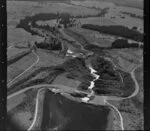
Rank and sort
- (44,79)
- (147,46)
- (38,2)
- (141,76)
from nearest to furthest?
1. (147,46)
2. (141,76)
3. (44,79)
4. (38,2)

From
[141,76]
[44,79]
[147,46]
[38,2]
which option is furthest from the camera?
[38,2]

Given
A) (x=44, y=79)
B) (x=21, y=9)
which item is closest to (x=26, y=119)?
(x=44, y=79)

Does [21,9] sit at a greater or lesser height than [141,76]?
greater

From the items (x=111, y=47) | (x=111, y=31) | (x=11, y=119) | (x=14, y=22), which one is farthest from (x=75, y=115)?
(x=14, y=22)

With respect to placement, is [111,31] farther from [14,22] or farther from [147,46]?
[14,22]

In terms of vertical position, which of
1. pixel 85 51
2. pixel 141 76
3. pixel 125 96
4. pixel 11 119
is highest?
pixel 85 51

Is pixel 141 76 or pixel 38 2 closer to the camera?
pixel 141 76
